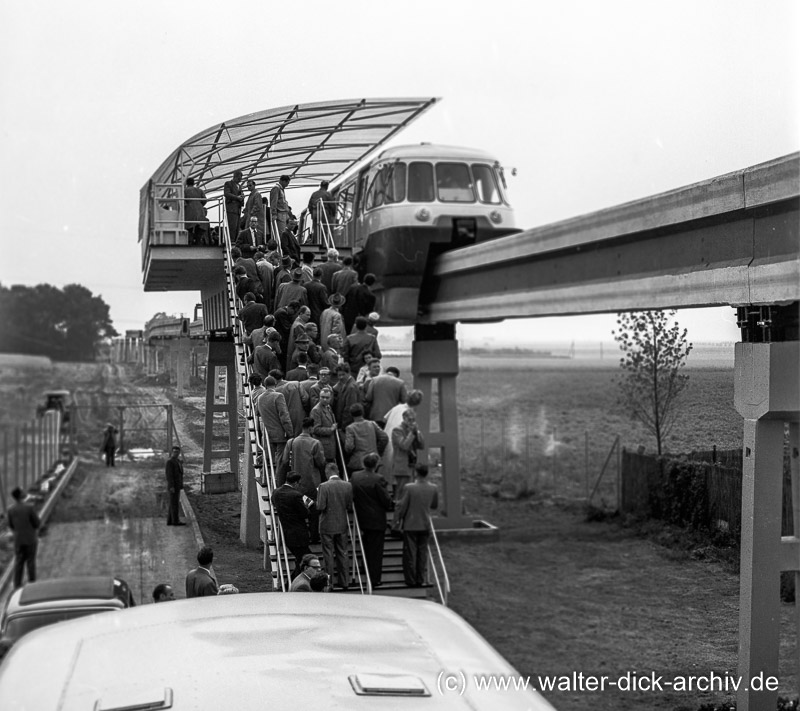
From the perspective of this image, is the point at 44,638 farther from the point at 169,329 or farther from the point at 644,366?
the point at 644,366

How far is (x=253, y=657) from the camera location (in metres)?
2.31

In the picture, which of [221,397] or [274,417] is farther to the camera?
[274,417]

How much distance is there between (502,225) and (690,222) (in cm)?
463

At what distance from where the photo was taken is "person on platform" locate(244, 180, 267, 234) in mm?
4121

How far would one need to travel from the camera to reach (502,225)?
9766 millimetres

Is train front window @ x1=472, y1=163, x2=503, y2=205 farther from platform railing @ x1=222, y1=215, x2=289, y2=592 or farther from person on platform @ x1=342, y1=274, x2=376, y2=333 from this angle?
platform railing @ x1=222, y1=215, x2=289, y2=592

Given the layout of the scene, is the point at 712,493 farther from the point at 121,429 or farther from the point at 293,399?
the point at 121,429

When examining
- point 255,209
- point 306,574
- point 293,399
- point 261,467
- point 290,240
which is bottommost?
point 306,574

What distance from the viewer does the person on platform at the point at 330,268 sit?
4.70 metres

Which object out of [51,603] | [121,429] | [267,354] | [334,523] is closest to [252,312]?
[267,354]

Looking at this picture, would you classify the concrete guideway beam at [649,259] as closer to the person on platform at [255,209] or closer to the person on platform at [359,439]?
the person on platform at [359,439]

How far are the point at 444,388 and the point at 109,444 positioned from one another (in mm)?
12251

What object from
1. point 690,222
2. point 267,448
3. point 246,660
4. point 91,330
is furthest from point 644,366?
point 246,660

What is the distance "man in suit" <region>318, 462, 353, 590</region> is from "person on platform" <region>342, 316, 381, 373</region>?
1.57 meters
